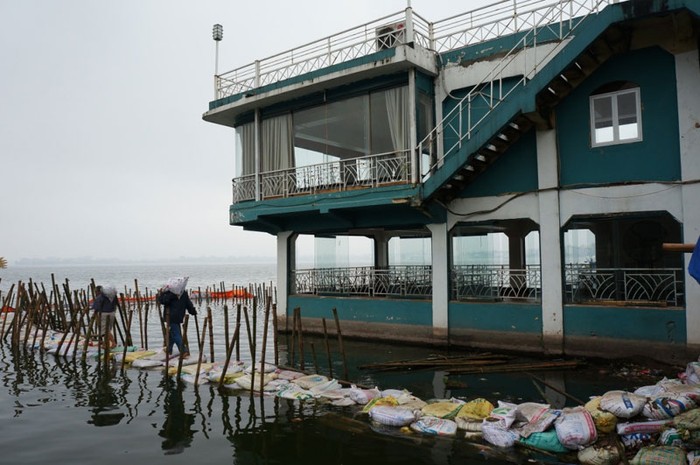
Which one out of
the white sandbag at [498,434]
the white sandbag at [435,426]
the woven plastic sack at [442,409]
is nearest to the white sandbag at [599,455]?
the white sandbag at [498,434]

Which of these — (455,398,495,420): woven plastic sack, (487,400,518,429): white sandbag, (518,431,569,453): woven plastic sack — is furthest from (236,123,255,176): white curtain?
(518,431,569,453): woven plastic sack

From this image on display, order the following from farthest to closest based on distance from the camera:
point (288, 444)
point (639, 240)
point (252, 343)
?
1. point (639, 240)
2. point (252, 343)
3. point (288, 444)

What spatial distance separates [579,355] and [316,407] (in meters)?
6.36

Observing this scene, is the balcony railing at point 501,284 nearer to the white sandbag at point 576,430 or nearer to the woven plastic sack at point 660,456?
the white sandbag at point 576,430

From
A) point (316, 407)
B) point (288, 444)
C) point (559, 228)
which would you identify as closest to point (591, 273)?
point (559, 228)

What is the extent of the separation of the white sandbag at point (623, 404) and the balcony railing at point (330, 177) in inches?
307

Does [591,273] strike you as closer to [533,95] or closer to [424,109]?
[533,95]

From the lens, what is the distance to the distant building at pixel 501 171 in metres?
11.3

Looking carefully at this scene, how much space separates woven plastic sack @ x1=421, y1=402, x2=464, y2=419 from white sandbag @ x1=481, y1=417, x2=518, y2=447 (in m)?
0.70

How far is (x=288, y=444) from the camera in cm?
779

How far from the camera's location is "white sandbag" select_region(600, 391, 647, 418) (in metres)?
A: 7.14

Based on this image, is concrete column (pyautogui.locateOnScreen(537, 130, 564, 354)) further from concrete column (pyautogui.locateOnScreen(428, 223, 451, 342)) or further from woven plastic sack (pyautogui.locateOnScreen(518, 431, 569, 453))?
woven plastic sack (pyautogui.locateOnScreen(518, 431, 569, 453))

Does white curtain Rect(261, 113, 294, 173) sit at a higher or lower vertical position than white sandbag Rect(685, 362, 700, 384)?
higher

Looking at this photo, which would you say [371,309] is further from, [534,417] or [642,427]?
[642,427]
